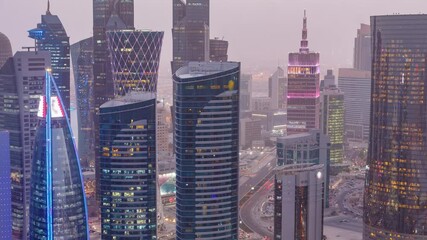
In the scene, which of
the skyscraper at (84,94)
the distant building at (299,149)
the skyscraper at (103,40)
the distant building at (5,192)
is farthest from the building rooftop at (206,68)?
the skyscraper at (84,94)

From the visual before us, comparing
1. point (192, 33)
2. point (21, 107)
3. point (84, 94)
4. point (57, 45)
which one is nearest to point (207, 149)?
point (21, 107)

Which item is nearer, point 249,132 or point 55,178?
point 55,178

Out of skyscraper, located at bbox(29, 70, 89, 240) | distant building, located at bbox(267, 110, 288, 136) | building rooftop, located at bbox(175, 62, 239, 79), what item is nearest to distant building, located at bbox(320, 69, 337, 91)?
distant building, located at bbox(267, 110, 288, 136)

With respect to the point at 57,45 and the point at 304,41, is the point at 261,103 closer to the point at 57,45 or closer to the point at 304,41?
the point at 304,41

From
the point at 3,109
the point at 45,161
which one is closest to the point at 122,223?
the point at 45,161

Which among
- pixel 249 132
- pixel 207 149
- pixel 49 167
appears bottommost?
pixel 249 132

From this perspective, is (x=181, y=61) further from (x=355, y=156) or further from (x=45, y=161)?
(x=45, y=161)
